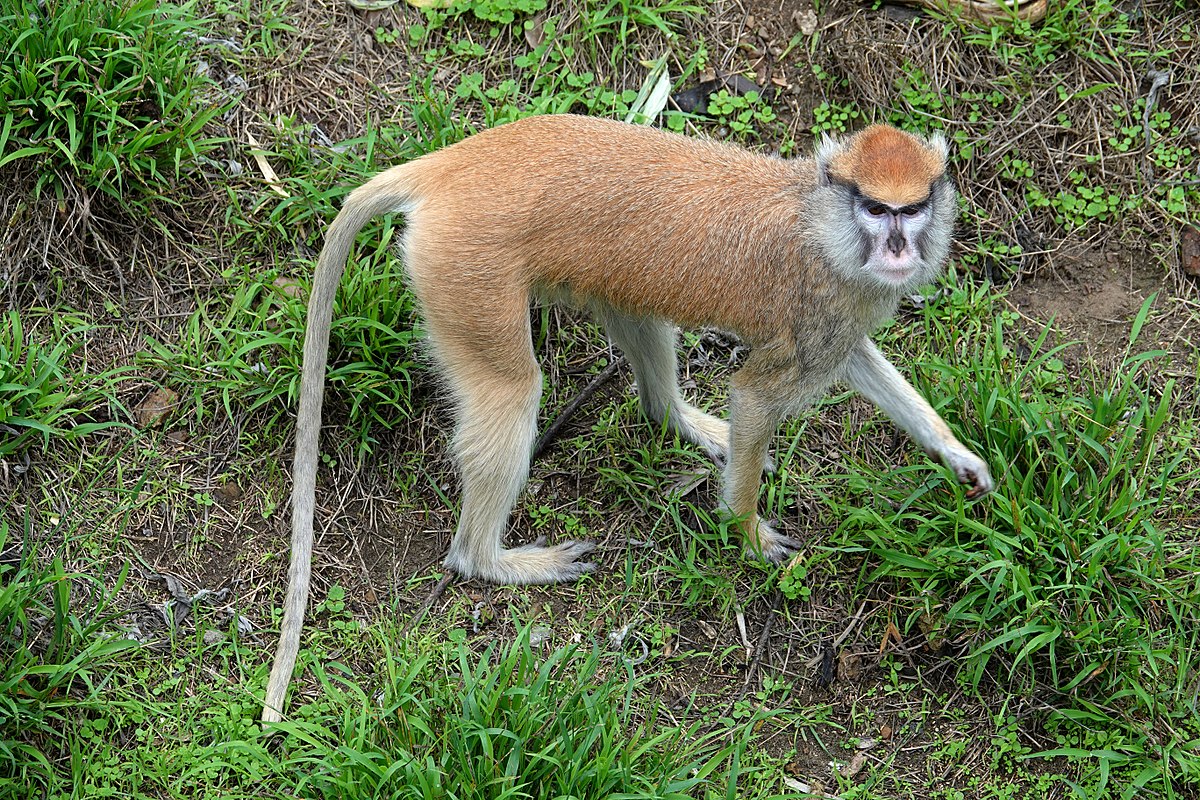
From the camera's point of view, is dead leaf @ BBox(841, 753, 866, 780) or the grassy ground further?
dead leaf @ BBox(841, 753, 866, 780)

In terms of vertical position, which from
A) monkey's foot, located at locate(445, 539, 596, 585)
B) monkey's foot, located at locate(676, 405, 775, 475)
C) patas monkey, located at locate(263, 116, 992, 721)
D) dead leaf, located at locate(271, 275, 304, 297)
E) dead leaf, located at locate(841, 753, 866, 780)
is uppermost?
patas monkey, located at locate(263, 116, 992, 721)

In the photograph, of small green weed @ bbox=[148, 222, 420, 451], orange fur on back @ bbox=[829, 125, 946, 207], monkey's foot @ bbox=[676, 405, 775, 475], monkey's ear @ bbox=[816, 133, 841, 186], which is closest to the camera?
orange fur on back @ bbox=[829, 125, 946, 207]

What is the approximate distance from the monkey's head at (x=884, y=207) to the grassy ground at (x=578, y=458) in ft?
2.44

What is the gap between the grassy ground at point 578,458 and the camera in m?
3.77

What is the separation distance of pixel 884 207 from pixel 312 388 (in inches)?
74.5

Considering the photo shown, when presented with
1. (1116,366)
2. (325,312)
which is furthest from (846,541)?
(325,312)

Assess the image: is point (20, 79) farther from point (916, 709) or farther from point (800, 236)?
point (916, 709)

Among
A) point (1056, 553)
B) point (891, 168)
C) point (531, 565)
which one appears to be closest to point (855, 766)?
point (1056, 553)

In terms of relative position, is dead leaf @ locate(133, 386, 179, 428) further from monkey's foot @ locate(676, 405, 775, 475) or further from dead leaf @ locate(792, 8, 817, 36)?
dead leaf @ locate(792, 8, 817, 36)

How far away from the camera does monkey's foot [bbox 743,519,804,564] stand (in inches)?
167

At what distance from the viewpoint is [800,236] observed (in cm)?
383

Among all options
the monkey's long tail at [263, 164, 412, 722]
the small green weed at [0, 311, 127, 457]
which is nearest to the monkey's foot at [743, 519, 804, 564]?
the monkey's long tail at [263, 164, 412, 722]

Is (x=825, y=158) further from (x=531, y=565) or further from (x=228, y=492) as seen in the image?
(x=228, y=492)

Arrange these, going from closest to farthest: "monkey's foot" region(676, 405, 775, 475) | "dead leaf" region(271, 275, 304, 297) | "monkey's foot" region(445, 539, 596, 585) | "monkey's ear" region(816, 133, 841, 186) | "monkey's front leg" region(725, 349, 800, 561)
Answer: "monkey's ear" region(816, 133, 841, 186)
"monkey's front leg" region(725, 349, 800, 561)
"monkey's foot" region(445, 539, 596, 585)
"dead leaf" region(271, 275, 304, 297)
"monkey's foot" region(676, 405, 775, 475)
